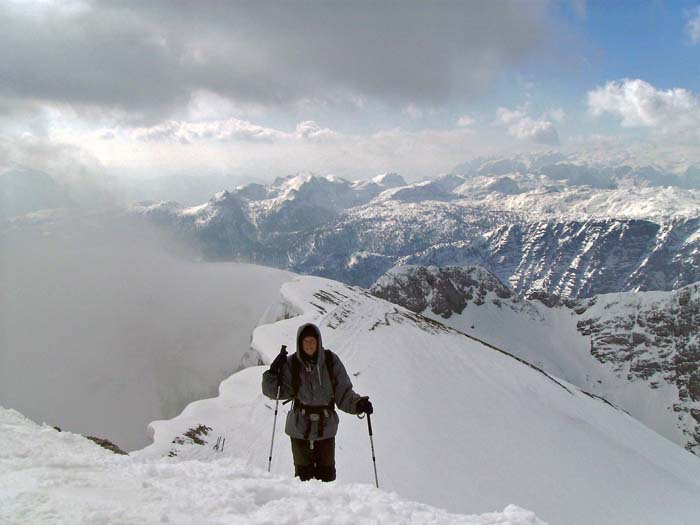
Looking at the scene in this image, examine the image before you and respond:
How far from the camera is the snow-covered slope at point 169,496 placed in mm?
4828

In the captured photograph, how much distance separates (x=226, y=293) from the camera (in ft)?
408

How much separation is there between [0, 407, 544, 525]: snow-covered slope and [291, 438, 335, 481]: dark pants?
1322 millimetres

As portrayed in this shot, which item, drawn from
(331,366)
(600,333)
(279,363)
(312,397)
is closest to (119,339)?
(279,363)

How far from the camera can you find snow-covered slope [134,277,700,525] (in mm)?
23656

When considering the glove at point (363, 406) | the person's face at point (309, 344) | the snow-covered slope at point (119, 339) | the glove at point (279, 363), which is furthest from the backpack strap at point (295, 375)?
the snow-covered slope at point (119, 339)

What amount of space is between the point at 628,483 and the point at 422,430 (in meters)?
21.3

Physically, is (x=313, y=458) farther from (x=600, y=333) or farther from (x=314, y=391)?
(x=600, y=333)

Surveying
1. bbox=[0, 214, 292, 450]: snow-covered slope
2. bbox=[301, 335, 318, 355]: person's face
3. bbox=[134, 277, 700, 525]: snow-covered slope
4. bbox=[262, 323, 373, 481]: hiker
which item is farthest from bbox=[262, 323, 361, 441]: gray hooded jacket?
bbox=[0, 214, 292, 450]: snow-covered slope

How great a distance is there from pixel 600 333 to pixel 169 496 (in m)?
207

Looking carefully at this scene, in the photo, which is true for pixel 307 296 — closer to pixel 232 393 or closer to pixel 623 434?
pixel 232 393

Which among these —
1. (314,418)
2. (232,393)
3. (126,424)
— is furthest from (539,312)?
(314,418)

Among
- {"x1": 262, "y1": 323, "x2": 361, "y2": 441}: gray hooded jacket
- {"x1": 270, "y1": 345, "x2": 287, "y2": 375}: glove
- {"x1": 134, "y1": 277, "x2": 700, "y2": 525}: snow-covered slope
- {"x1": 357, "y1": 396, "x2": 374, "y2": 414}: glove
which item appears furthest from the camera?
{"x1": 134, "y1": 277, "x2": 700, "y2": 525}: snow-covered slope

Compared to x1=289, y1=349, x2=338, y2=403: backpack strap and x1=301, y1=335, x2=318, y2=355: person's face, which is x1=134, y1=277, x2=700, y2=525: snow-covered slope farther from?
x1=301, y1=335, x2=318, y2=355: person's face

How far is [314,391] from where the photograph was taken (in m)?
8.72
